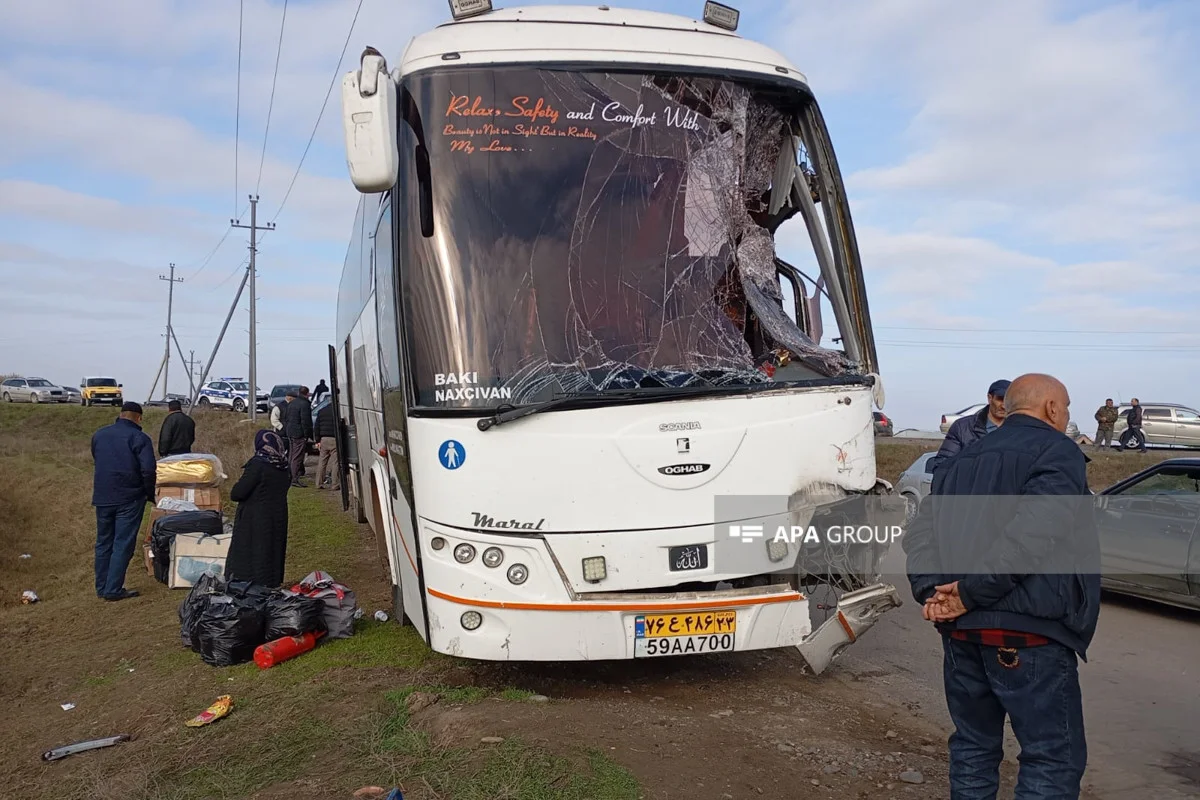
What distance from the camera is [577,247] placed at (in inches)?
208

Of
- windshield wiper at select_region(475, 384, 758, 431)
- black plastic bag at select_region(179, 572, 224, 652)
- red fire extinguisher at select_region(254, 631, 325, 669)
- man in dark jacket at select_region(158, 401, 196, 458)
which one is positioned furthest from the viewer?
man in dark jacket at select_region(158, 401, 196, 458)

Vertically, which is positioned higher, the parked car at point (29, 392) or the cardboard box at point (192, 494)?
the parked car at point (29, 392)

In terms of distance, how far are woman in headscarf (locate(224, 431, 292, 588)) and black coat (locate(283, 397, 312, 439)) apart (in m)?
10.1

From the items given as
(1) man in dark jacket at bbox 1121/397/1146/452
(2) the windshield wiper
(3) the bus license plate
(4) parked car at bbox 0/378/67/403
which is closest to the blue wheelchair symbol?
(2) the windshield wiper

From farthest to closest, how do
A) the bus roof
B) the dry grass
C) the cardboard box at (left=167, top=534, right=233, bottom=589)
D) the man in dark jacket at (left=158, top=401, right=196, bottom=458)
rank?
the dry grass < the man in dark jacket at (left=158, top=401, right=196, bottom=458) < the cardboard box at (left=167, top=534, right=233, bottom=589) < the bus roof

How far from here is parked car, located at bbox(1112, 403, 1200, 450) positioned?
96.9 feet

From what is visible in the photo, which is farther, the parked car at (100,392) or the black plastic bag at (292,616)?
the parked car at (100,392)

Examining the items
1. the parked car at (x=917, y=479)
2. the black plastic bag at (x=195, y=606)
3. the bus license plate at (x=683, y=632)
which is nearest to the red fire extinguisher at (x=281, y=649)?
the black plastic bag at (x=195, y=606)

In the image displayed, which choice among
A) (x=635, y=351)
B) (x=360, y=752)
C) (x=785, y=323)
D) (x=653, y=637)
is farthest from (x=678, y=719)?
(x=785, y=323)

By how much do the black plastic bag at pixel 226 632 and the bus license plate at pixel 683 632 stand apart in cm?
322

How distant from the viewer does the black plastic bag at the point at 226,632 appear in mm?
6727

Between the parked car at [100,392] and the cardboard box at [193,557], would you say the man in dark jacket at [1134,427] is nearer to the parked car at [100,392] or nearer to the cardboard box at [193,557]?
the cardboard box at [193,557]

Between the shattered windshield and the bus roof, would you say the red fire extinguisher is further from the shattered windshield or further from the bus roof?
the bus roof

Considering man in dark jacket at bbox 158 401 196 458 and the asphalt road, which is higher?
man in dark jacket at bbox 158 401 196 458
